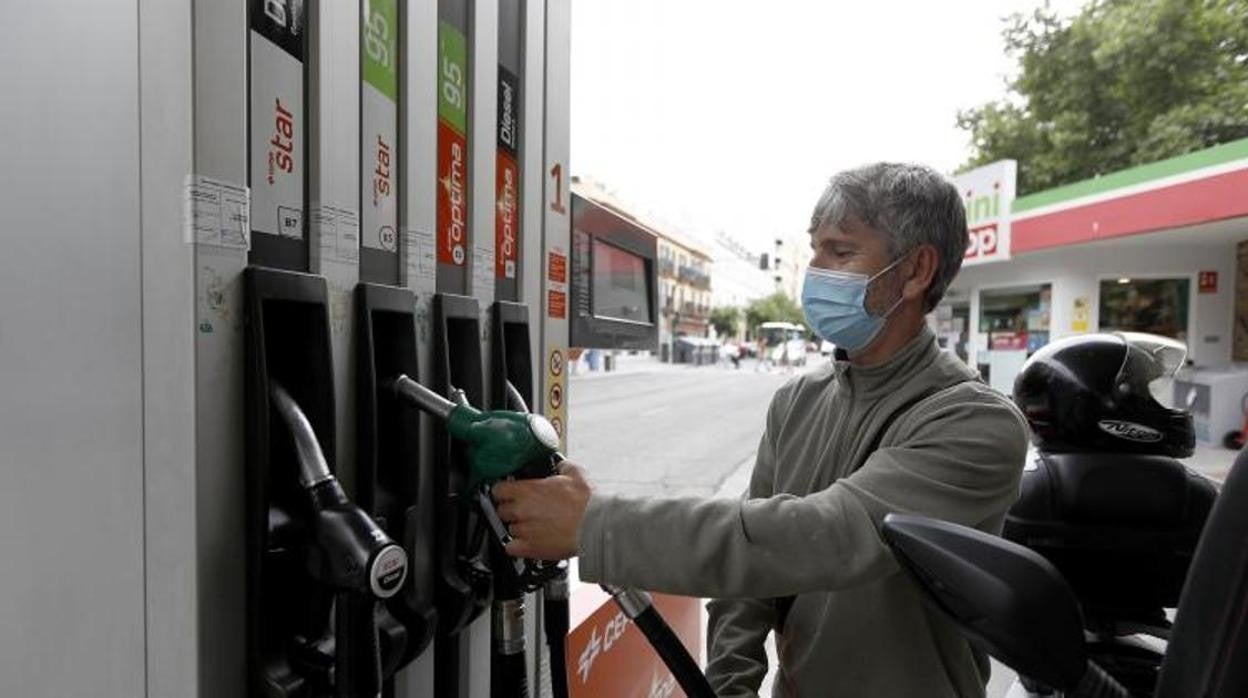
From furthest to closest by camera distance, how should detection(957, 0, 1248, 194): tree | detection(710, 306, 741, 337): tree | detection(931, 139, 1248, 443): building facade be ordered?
detection(710, 306, 741, 337): tree → detection(957, 0, 1248, 194): tree → detection(931, 139, 1248, 443): building facade

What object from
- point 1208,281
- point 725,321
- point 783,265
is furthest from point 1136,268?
point 783,265

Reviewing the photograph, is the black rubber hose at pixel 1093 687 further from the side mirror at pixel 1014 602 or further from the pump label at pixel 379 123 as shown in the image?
the pump label at pixel 379 123

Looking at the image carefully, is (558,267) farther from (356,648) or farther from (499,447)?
(356,648)

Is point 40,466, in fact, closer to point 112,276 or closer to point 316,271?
point 112,276

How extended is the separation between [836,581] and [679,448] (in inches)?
418

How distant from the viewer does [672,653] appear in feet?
4.23

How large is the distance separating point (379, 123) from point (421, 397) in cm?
42

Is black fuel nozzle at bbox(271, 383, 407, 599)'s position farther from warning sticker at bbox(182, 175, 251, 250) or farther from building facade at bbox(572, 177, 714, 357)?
building facade at bbox(572, 177, 714, 357)

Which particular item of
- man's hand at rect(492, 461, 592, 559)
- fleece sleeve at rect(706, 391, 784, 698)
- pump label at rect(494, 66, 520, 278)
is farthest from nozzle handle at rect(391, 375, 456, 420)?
fleece sleeve at rect(706, 391, 784, 698)

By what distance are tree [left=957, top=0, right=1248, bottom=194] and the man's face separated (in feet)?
66.6

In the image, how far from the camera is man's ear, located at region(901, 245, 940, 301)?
5.32 feet

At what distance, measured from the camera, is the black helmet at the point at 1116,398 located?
231 cm

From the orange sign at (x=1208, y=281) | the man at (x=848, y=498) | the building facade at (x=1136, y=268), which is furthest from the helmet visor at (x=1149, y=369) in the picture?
the orange sign at (x=1208, y=281)

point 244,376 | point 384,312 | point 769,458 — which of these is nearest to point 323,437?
point 244,376
